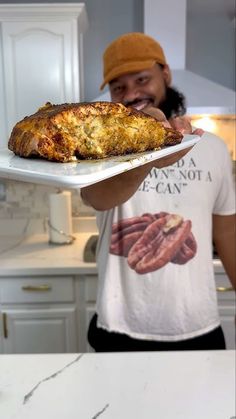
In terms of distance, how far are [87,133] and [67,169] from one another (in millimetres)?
79

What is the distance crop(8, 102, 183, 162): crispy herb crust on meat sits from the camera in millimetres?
332

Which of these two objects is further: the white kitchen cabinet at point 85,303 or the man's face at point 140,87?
the white kitchen cabinet at point 85,303

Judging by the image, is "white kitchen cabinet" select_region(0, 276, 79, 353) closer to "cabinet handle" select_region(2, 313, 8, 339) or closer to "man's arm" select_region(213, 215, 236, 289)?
"cabinet handle" select_region(2, 313, 8, 339)

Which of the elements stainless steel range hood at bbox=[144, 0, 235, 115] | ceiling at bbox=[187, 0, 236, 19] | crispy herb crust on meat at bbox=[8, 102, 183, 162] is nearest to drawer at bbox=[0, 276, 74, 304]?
stainless steel range hood at bbox=[144, 0, 235, 115]

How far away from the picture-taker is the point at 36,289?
1.37 m

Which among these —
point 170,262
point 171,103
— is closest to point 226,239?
point 170,262

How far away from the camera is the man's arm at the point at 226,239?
947 mm

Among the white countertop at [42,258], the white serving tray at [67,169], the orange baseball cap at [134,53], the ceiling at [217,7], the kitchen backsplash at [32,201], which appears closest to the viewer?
the white serving tray at [67,169]

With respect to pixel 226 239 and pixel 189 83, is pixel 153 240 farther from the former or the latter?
pixel 189 83

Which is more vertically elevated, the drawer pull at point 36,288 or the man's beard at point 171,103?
the man's beard at point 171,103

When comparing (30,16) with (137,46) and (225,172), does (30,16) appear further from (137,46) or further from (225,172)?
(225,172)

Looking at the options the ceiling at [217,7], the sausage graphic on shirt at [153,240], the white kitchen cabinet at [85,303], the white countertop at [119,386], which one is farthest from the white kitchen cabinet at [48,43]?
the white countertop at [119,386]

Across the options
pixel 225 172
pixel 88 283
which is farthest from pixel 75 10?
pixel 88 283

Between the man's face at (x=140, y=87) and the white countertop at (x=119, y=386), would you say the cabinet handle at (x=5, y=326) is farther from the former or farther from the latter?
the man's face at (x=140, y=87)
